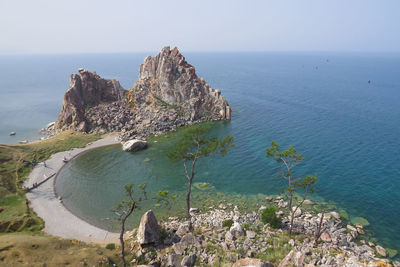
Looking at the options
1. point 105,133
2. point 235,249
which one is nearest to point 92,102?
point 105,133

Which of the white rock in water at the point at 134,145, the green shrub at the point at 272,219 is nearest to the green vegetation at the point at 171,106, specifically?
the white rock in water at the point at 134,145

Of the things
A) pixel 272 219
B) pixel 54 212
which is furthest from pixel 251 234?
pixel 54 212

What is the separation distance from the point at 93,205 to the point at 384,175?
75819 millimetres

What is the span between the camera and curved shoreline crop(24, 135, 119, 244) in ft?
160

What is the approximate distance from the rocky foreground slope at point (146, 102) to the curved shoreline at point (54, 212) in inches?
1270

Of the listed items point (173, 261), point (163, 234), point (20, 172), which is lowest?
point (20, 172)

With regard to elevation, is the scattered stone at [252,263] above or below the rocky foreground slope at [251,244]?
above

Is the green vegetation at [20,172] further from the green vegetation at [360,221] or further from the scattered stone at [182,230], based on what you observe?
the green vegetation at [360,221]

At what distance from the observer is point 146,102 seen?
401 feet

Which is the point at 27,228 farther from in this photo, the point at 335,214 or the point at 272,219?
the point at 335,214

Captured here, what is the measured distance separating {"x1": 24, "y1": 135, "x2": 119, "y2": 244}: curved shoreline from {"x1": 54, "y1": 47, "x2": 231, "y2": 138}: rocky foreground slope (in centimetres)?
3225

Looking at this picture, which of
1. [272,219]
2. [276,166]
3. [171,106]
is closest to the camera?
[272,219]

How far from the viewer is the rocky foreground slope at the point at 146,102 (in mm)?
109375

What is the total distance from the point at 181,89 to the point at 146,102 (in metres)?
18.8
